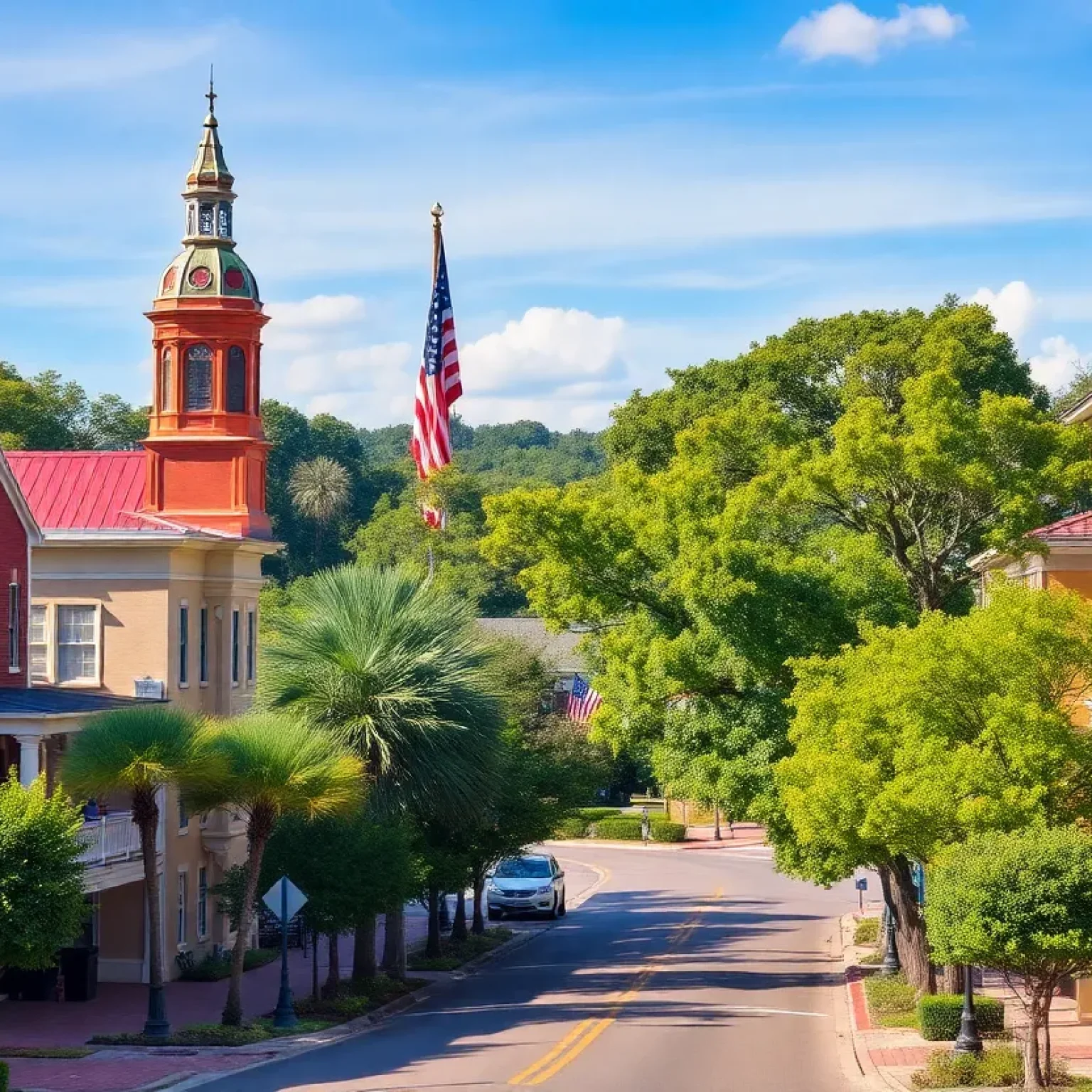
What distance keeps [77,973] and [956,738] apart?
18458 mm

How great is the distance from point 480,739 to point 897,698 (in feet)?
36.4

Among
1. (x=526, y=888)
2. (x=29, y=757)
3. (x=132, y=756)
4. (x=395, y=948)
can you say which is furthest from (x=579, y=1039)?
(x=526, y=888)

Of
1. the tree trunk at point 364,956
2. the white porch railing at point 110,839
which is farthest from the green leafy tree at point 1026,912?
the white porch railing at point 110,839

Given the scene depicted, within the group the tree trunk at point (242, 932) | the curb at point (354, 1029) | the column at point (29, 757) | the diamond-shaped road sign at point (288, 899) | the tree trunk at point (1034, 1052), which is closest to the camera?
the tree trunk at point (1034, 1052)

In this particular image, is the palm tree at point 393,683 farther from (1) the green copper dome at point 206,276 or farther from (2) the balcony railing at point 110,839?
(1) the green copper dome at point 206,276

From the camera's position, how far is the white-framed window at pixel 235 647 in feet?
138

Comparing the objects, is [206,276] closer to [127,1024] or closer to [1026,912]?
[127,1024]

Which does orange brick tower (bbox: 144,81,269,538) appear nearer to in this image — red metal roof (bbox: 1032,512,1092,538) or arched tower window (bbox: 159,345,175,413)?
arched tower window (bbox: 159,345,175,413)

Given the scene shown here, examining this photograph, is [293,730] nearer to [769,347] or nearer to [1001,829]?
[1001,829]

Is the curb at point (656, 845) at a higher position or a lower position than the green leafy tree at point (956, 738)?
lower

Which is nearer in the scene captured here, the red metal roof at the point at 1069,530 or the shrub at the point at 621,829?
the red metal roof at the point at 1069,530

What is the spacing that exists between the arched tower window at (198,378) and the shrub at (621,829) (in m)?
37.1

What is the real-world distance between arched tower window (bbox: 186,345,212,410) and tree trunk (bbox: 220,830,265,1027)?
1529 centimetres

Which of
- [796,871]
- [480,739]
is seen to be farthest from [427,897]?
[796,871]
